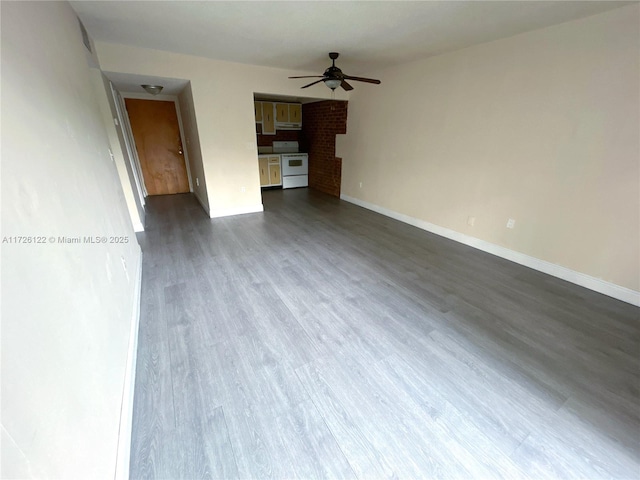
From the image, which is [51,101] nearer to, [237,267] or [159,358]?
[159,358]

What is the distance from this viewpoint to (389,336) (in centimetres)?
187

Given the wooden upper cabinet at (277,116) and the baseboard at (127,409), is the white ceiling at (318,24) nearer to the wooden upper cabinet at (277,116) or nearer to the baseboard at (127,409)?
the baseboard at (127,409)

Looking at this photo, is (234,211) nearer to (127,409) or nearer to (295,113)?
(295,113)

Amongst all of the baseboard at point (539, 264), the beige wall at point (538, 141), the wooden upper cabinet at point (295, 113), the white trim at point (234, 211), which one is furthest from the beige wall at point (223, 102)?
the baseboard at point (539, 264)

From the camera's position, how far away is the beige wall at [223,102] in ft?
10.7

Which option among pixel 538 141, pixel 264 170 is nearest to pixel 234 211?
pixel 264 170

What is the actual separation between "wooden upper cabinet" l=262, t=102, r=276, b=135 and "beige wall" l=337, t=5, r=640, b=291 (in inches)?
126

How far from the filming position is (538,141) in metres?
2.62

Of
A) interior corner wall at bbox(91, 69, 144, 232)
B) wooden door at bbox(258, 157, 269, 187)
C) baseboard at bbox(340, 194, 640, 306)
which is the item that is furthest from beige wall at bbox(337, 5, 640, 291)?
interior corner wall at bbox(91, 69, 144, 232)

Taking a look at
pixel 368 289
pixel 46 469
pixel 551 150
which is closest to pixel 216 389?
pixel 46 469

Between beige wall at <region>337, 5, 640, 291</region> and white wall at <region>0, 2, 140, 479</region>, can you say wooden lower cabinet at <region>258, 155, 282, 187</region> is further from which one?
white wall at <region>0, 2, 140, 479</region>

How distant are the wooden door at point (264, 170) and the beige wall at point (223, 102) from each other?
1837 mm

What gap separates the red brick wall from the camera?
5367 mm

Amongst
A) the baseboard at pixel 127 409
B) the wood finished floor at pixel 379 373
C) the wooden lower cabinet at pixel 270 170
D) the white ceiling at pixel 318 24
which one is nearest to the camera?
the baseboard at pixel 127 409
